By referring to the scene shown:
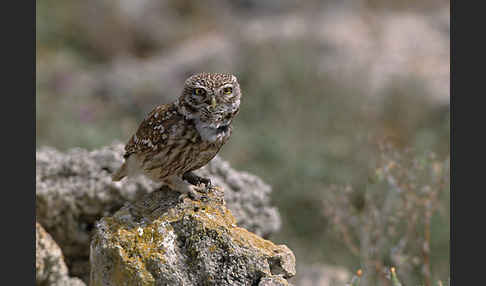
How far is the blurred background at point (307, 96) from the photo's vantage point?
7.17 m

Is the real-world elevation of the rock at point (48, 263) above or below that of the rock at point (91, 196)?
below

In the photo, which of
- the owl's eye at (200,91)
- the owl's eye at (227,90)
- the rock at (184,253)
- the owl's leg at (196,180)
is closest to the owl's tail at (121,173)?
the owl's leg at (196,180)

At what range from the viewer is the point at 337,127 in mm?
10758

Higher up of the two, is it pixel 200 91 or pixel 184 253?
pixel 200 91

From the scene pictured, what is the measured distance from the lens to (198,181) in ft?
15.7

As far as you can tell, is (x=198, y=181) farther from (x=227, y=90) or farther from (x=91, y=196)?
(x=91, y=196)

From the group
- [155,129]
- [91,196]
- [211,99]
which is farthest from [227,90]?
[91,196]

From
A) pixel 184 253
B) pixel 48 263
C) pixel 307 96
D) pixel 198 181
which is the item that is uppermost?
pixel 307 96

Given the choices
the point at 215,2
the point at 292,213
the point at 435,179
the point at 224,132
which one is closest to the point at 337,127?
the point at 292,213

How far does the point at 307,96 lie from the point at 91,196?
639 centimetres

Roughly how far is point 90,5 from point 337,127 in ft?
30.6

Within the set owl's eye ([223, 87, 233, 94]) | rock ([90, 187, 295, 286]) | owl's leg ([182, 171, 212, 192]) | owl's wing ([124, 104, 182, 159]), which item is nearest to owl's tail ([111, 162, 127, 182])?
owl's wing ([124, 104, 182, 159])

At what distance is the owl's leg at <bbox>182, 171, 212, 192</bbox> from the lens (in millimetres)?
4643

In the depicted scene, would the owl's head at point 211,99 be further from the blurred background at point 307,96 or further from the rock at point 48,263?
the rock at point 48,263
